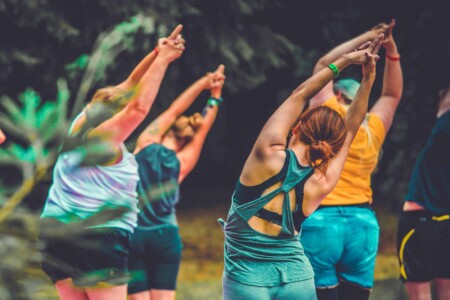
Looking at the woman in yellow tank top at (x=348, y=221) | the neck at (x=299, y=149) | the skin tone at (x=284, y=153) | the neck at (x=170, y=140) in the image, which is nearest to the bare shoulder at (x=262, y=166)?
the skin tone at (x=284, y=153)

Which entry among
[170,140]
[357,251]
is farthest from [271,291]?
[170,140]

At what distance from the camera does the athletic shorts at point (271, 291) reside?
3217 mm

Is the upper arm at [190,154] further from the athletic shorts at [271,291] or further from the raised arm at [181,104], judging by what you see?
the athletic shorts at [271,291]

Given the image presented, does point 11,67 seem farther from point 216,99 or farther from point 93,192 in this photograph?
point 93,192

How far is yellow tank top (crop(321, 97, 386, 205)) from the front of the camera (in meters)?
4.33

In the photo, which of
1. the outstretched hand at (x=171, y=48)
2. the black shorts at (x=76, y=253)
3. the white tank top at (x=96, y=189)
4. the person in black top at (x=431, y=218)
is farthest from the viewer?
the person in black top at (x=431, y=218)

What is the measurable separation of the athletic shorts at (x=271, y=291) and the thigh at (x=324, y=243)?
0.96 metres

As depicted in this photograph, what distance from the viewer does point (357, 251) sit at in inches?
170

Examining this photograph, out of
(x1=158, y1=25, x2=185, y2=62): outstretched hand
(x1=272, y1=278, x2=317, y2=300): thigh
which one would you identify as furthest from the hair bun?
(x1=158, y1=25, x2=185, y2=62): outstretched hand

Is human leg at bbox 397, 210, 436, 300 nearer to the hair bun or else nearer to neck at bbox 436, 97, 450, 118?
neck at bbox 436, 97, 450, 118

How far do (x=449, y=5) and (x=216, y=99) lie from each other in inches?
215

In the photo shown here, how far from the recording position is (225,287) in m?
3.32

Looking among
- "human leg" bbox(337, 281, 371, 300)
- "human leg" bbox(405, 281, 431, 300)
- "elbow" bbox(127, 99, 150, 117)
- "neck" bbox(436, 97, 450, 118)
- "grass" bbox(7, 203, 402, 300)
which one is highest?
"elbow" bbox(127, 99, 150, 117)

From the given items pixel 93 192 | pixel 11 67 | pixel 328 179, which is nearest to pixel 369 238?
pixel 328 179
